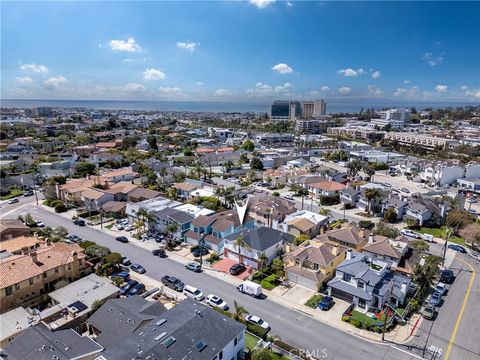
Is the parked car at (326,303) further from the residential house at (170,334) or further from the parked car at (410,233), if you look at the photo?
the parked car at (410,233)

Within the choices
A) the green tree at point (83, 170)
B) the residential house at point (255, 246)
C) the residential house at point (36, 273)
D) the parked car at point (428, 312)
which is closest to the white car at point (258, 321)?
the residential house at point (255, 246)

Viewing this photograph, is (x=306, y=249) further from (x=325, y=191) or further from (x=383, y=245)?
(x=325, y=191)

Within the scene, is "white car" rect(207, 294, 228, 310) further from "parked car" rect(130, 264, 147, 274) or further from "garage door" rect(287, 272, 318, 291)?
"parked car" rect(130, 264, 147, 274)

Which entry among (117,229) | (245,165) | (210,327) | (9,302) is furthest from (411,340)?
(245,165)

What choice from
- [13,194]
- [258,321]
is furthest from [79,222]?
[258,321]

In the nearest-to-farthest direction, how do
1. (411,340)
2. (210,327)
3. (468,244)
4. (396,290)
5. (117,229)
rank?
1. (210,327)
2. (411,340)
3. (396,290)
4. (468,244)
5. (117,229)

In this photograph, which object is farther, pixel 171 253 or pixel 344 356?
pixel 171 253

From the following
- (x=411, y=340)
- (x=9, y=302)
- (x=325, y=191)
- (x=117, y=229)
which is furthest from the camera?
(x=325, y=191)

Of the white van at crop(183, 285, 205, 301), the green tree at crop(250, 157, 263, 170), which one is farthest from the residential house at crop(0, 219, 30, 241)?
the green tree at crop(250, 157, 263, 170)
